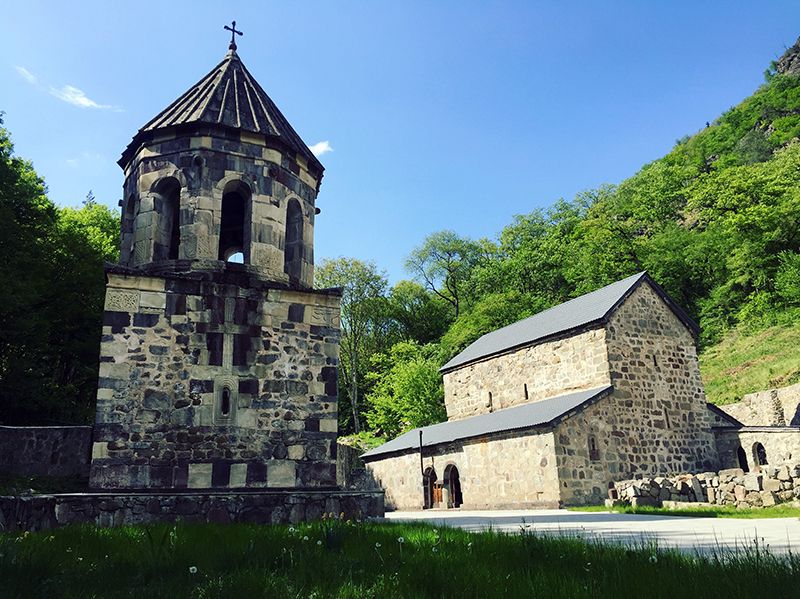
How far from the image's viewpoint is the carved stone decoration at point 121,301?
412 inches

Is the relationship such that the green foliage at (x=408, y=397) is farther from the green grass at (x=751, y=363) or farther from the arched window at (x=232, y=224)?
the arched window at (x=232, y=224)

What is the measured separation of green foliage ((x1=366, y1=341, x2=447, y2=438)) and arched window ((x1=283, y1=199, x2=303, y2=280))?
23.9 m

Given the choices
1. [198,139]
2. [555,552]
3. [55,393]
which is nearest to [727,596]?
[555,552]

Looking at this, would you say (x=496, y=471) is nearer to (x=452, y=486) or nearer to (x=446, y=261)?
(x=452, y=486)

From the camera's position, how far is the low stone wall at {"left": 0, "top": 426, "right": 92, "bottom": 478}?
1534 cm

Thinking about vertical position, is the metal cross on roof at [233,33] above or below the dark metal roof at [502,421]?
above

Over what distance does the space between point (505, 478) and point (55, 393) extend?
1736cm

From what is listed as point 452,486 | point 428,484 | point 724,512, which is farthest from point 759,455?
point 428,484

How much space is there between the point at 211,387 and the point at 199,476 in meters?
1.55

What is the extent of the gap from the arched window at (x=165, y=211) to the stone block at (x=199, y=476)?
13.7ft

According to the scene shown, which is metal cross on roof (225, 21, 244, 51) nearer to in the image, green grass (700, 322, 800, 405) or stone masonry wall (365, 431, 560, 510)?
stone masonry wall (365, 431, 560, 510)

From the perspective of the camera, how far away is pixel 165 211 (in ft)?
39.5

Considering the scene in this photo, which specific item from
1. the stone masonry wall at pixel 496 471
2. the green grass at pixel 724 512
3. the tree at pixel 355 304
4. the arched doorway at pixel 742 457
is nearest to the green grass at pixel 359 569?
the green grass at pixel 724 512

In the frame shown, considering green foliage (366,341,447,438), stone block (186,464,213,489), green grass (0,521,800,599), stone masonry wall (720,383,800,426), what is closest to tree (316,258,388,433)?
green foliage (366,341,447,438)
